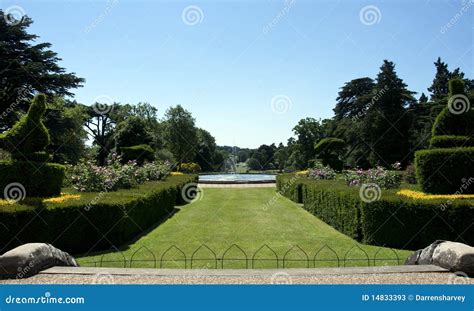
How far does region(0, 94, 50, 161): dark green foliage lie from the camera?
9.73 metres

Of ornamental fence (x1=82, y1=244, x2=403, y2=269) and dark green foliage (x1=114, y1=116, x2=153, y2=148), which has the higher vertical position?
dark green foliage (x1=114, y1=116, x2=153, y2=148)

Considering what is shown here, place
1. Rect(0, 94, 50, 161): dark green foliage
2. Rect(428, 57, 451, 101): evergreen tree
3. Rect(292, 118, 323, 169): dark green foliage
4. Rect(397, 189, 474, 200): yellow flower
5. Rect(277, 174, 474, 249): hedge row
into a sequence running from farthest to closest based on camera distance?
Rect(292, 118, 323, 169): dark green foliage → Rect(428, 57, 451, 101): evergreen tree → Rect(0, 94, 50, 161): dark green foliage → Rect(397, 189, 474, 200): yellow flower → Rect(277, 174, 474, 249): hedge row

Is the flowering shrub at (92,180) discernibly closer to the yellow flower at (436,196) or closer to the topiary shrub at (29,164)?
the topiary shrub at (29,164)

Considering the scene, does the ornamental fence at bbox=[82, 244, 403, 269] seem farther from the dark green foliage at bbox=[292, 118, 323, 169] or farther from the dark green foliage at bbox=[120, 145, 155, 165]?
the dark green foliage at bbox=[292, 118, 323, 169]

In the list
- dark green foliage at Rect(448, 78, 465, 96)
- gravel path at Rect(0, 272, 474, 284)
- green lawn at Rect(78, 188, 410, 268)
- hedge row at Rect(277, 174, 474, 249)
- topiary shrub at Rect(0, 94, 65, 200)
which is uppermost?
dark green foliage at Rect(448, 78, 465, 96)

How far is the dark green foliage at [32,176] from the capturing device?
954 cm

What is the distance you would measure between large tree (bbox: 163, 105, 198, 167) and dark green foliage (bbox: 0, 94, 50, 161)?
3840 centimetres

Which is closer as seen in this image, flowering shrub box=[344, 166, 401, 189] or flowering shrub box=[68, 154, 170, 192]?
flowering shrub box=[68, 154, 170, 192]

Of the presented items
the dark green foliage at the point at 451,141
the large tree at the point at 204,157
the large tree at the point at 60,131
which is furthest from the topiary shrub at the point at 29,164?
the large tree at the point at 204,157

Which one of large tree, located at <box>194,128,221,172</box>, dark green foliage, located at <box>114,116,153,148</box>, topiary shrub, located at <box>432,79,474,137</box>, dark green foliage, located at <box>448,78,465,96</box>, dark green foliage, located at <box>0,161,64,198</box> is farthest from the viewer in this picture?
large tree, located at <box>194,128,221,172</box>

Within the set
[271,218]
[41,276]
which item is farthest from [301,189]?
[41,276]

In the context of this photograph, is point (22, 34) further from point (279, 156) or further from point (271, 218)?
point (279, 156)

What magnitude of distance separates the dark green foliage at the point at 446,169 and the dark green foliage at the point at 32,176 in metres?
10.3

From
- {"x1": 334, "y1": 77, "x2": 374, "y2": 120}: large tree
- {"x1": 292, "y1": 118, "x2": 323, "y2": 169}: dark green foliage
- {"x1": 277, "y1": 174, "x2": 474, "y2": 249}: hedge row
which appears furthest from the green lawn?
{"x1": 334, "y1": 77, "x2": 374, "y2": 120}: large tree
